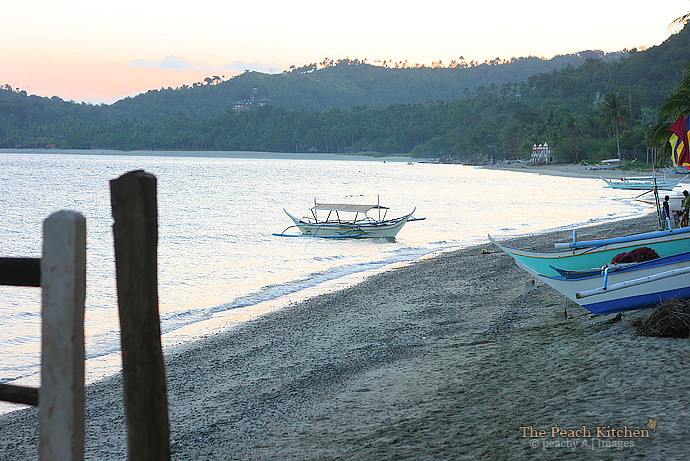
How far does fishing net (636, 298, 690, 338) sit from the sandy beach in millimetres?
147

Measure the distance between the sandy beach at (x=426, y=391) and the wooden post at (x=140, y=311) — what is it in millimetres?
2500

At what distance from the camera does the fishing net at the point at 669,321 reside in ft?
22.1

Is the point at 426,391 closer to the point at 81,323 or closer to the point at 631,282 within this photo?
the point at 631,282

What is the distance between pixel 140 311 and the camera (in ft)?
8.20

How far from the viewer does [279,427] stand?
19.3ft

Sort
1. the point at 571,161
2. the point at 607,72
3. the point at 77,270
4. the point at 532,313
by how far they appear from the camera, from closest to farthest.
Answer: the point at 77,270 < the point at 532,313 < the point at 571,161 < the point at 607,72

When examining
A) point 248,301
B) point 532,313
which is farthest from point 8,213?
point 532,313

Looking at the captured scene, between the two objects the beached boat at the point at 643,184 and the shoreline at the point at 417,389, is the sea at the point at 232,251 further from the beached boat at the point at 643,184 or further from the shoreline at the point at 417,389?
the beached boat at the point at 643,184

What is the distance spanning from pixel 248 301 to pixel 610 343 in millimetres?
9916

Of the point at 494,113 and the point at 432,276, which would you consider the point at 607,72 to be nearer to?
the point at 494,113

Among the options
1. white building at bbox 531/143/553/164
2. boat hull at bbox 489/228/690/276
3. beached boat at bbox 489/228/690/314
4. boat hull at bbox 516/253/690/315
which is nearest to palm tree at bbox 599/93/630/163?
white building at bbox 531/143/553/164

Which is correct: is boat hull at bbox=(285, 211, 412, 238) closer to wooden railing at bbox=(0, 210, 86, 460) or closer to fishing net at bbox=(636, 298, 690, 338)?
fishing net at bbox=(636, 298, 690, 338)

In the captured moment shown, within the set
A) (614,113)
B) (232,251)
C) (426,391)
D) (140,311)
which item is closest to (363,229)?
(232,251)

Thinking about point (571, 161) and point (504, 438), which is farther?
point (571, 161)
